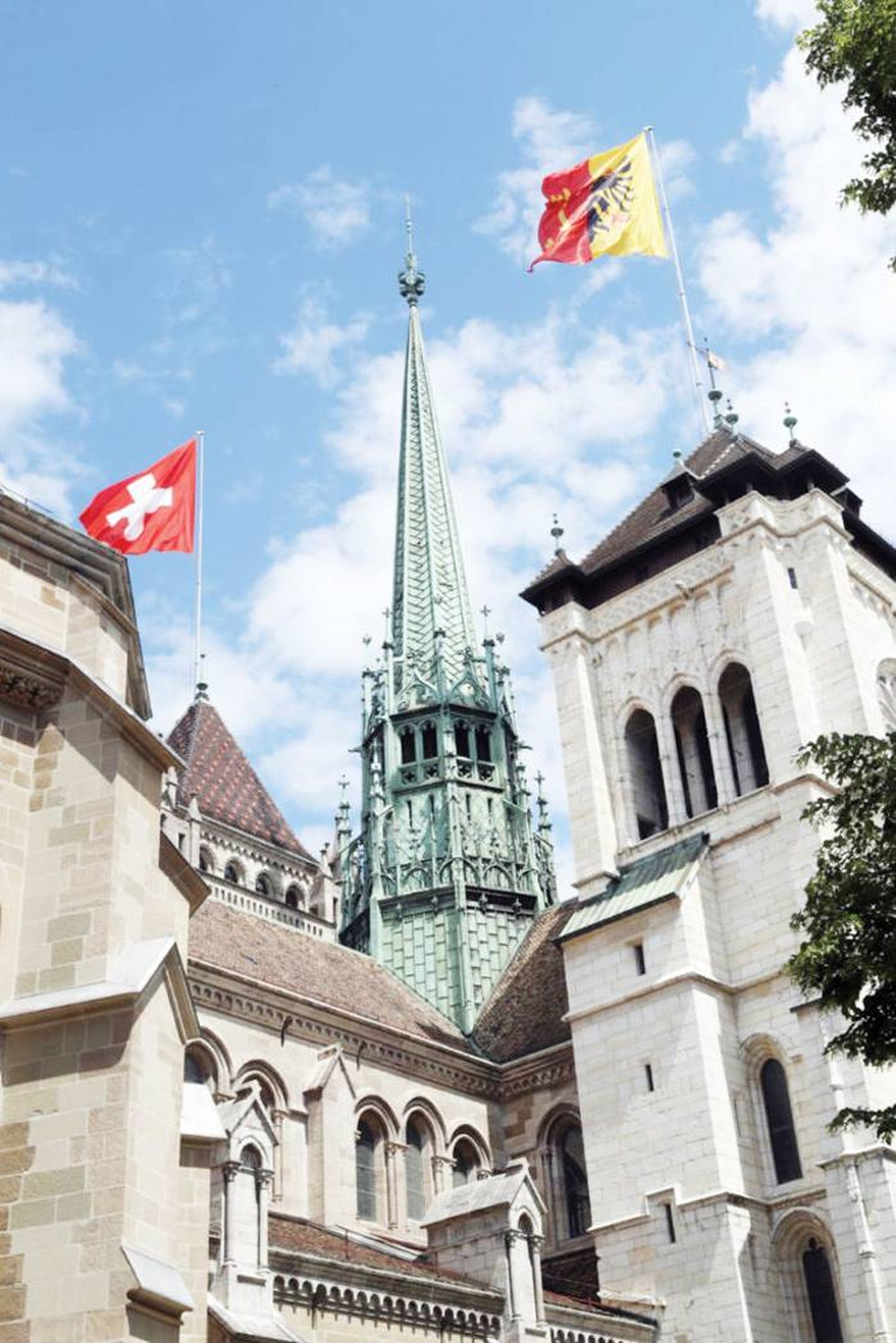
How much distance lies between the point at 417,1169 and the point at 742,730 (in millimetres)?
10807

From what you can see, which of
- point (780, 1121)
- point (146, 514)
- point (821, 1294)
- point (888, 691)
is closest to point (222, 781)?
point (888, 691)

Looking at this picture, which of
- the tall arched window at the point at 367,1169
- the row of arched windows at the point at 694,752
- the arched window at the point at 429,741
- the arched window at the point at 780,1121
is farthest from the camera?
the arched window at the point at 429,741

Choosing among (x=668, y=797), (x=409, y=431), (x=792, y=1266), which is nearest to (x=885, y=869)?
(x=792, y=1266)

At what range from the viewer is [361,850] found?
39.1m

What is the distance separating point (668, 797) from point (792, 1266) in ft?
31.5

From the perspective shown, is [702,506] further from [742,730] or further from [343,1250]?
[343,1250]

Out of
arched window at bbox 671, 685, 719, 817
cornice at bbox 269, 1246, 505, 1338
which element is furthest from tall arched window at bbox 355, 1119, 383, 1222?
arched window at bbox 671, 685, 719, 817

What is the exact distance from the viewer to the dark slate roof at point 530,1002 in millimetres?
33406

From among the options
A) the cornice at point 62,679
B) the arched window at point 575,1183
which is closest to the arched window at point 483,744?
the arched window at point 575,1183

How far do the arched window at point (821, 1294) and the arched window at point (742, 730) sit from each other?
8660mm

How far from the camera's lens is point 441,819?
38.2 m

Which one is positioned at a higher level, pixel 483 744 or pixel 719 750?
pixel 483 744

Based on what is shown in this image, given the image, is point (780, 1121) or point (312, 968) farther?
point (312, 968)

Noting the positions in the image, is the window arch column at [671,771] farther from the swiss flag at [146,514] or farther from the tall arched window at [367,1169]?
the swiss flag at [146,514]
